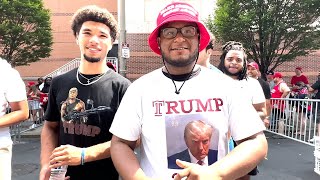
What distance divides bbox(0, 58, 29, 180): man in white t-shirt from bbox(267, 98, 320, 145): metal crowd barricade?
5287mm

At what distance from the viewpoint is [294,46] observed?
14125 millimetres

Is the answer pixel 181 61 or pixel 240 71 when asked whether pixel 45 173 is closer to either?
pixel 181 61

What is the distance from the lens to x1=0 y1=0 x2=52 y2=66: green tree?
52.6 feet

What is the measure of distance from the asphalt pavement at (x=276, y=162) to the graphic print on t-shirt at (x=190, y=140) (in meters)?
4.52

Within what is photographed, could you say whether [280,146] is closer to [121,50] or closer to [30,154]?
[121,50]

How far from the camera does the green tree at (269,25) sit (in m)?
13.1

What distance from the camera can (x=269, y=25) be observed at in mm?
13328

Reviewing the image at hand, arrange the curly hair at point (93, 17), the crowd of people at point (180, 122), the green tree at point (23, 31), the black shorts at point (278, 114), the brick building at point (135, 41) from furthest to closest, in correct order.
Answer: the brick building at point (135, 41) → the green tree at point (23, 31) → the black shorts at point (278, 114) → the curly hair at point (93, 17) → the crowd of people at point (180, 122)

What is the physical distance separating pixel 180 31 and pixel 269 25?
40.8 feet

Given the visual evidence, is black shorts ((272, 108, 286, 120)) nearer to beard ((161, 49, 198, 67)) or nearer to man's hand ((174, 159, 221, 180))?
beard ((161, 49, 198, 67))

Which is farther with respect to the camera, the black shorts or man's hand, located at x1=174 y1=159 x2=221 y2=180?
the black shorts

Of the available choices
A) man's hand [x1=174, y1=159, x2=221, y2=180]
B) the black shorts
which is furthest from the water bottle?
the black shorts

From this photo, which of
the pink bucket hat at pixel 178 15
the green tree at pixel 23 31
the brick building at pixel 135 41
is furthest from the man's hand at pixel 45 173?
the green tree at pixel 23 31

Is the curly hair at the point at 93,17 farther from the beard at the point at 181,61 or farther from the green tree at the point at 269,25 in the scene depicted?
the green tree at the point at 269,25
